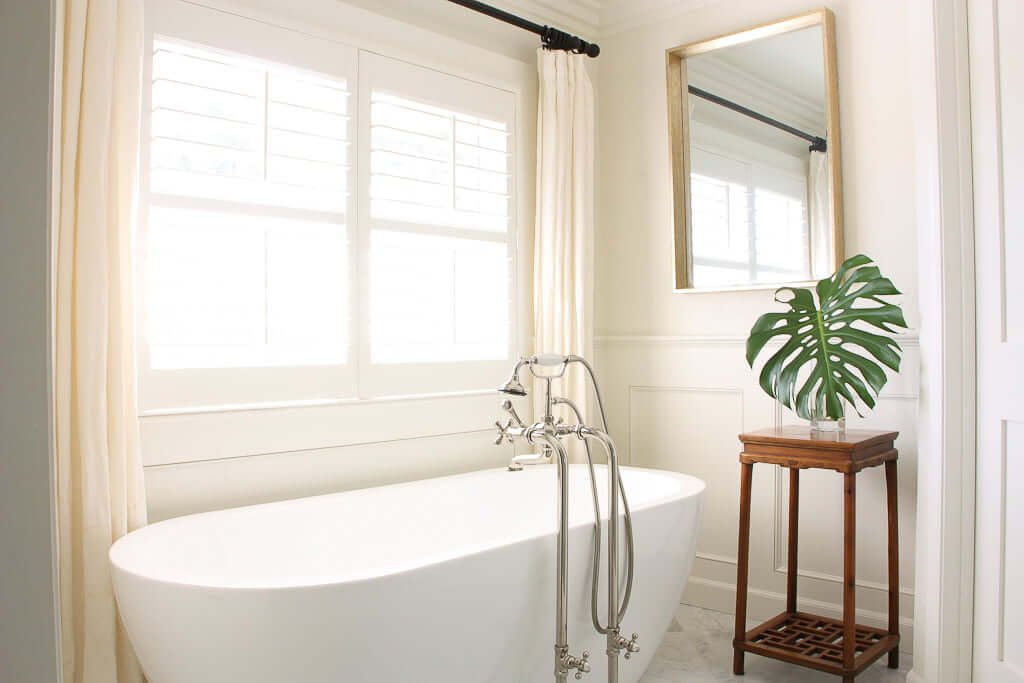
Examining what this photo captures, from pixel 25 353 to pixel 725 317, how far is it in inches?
122

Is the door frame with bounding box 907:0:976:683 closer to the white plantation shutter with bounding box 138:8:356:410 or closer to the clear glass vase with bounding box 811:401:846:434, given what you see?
the clear glass vase with bounding box 811:401:846:434

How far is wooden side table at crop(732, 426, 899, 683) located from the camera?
2.37 meters

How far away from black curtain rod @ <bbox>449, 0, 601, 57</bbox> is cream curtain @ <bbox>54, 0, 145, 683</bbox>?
4.54 feet

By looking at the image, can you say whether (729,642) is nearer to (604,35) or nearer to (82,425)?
(82,425)

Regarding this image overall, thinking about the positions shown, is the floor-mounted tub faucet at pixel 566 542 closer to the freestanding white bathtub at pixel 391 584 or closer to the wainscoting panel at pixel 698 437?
the freestanding white bathtub at pixel 391 584

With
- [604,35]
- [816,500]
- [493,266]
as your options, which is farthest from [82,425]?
[604,35]

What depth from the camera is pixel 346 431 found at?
8.89ft

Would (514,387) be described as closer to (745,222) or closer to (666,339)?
Result: (666,339)

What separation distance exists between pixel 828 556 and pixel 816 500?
0.69 ft

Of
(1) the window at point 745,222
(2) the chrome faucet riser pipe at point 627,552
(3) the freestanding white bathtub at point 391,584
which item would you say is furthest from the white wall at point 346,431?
(2) the chrome faucet riser pipe at point 627,552

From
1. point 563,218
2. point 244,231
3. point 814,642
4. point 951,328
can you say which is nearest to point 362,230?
point 244,231

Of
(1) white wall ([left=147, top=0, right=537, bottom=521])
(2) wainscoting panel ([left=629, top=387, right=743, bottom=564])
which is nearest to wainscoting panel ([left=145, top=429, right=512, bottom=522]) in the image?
(1) white wall ([left=147, top=0, right=537, bottom=521])

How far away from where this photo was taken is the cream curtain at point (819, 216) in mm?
2957

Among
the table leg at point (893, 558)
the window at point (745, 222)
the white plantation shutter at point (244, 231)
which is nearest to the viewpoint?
the white plantation shutter at point (244, 231)
